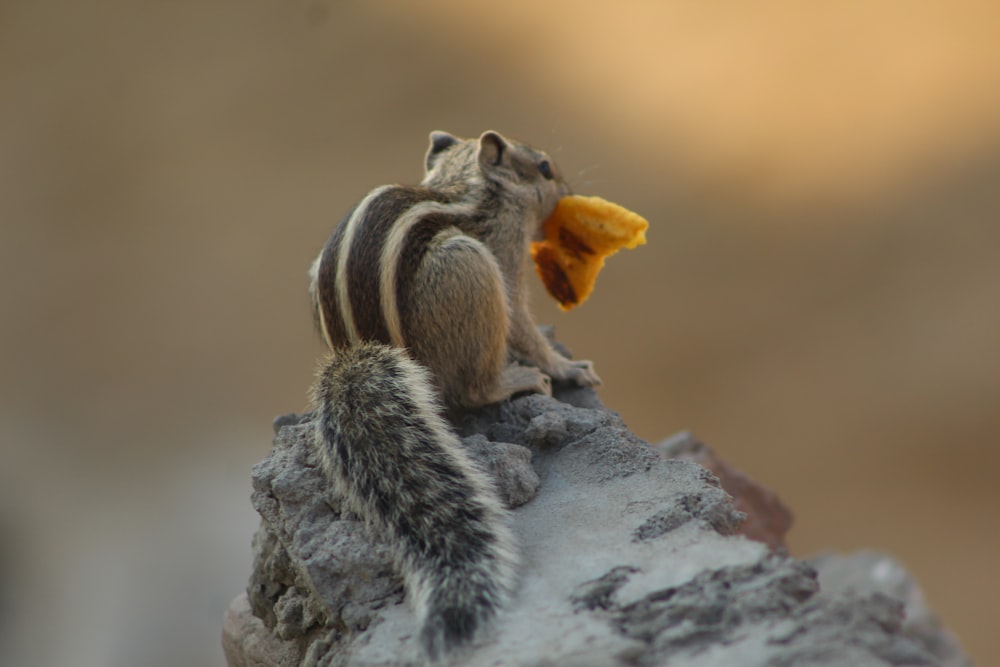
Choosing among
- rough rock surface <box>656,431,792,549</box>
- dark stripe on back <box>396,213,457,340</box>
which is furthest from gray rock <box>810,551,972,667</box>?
dark stripe on back <box>396,213,457,340</box>

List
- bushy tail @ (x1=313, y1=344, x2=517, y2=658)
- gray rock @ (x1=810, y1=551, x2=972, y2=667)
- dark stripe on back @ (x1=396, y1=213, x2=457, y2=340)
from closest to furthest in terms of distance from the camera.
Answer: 1. bushy tail @ (x1=313, y1=344, x2=517, y2=658)
2. dark stripe on back @ (x1=396, y1=213, x2=457, y2=340)
3. gray rock @ (x1=810, y1=551, x2=972, y2=667)

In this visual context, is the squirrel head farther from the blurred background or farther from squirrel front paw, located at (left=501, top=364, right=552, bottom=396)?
the blurred background

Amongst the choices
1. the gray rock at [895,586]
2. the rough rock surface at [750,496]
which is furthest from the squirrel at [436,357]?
the gray rock at [895,586]

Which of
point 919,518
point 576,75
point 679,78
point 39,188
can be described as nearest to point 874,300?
point 919,518

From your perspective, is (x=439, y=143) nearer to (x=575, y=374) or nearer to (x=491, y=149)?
(x=491, y=149)

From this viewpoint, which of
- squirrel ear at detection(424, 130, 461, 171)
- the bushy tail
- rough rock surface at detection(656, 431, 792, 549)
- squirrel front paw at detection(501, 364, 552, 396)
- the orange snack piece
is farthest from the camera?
rough rock surface at detection(656, 431, 792, 549)

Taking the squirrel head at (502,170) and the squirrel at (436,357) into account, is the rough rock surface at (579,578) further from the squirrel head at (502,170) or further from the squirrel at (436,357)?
the squirrel head at (502,170)

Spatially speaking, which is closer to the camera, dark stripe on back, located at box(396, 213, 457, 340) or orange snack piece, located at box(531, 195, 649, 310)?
dark stripe on back, located at box(396, 213, 457, 340)
